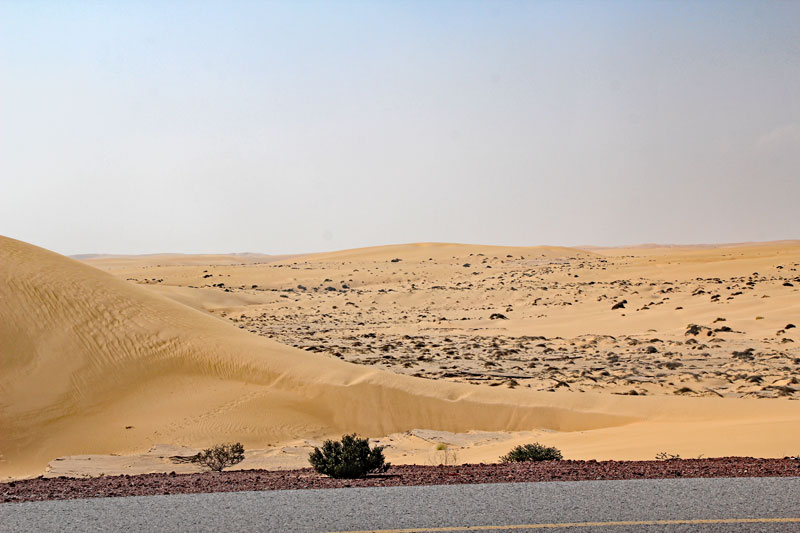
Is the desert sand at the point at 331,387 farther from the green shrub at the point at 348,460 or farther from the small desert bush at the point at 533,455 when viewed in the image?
the green shrub at the point at 348,460

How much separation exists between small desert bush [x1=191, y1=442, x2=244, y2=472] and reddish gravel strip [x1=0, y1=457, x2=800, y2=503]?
1.63 metres

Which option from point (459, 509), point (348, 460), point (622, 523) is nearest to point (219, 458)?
point (348, 460)

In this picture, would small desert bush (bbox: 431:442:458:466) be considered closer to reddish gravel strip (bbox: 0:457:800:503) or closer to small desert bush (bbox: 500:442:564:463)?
small desert bush (bbox: 500:442:564:463)

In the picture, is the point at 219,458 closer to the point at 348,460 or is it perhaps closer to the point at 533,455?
the point at 348,460

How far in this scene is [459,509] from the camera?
6.40 m

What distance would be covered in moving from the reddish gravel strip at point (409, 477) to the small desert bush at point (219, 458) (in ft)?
5.34

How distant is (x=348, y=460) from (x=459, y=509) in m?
2.46

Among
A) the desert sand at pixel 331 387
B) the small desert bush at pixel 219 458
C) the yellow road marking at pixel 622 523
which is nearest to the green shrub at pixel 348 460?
the small desert bush at pixel 219 458

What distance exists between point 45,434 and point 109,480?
4.84 m

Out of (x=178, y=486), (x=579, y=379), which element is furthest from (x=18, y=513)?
(x=579, y=379)

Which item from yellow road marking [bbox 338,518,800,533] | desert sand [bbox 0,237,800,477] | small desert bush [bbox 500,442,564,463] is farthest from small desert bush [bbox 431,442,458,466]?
yellow road marking [bbox 338,518,800,533]

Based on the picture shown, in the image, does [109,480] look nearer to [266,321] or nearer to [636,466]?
[636,466]

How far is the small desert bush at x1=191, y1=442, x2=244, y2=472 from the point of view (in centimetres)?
1080

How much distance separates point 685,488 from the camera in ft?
23.0
